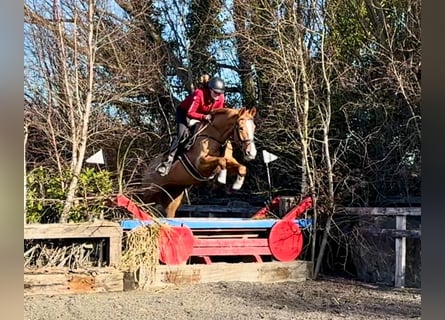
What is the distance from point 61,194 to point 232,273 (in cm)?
102

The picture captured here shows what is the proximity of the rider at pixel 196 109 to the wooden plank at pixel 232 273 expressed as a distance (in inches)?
26.9

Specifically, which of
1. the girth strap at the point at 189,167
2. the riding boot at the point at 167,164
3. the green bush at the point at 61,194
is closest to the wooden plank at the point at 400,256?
the girth strap at the point at 189,167

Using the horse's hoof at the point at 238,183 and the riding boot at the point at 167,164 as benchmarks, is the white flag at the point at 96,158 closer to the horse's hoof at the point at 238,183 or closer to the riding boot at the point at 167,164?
the riding boot at the point at 167,164

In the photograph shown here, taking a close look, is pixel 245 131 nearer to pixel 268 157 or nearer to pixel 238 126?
pixel 238 126

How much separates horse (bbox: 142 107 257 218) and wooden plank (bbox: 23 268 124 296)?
28.5 inches

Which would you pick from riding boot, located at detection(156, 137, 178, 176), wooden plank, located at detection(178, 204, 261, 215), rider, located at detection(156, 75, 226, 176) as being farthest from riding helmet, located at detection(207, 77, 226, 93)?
wooden plank, located at detection(178, 204, 261, 215)

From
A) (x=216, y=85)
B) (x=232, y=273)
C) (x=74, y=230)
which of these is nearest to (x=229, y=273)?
(x=232, y=273)

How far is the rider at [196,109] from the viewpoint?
11.5 ft

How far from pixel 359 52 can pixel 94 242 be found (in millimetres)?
1891

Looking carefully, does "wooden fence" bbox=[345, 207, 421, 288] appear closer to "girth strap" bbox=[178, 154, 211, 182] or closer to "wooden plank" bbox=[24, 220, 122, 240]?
"girth strap" bbox=[178, 154, 211, 182]

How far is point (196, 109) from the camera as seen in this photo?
3.49 m

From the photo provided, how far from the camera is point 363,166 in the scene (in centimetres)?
348
